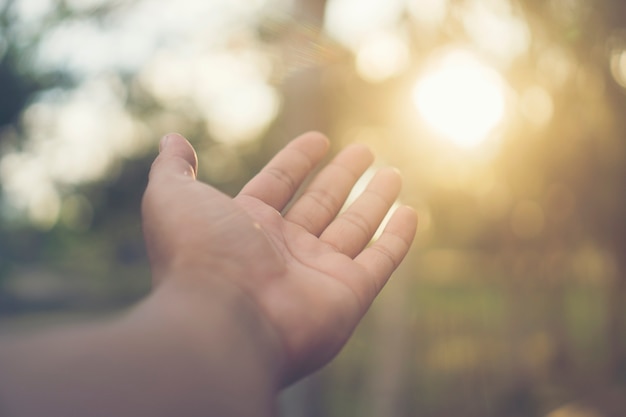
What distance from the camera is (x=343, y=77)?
4781 mm

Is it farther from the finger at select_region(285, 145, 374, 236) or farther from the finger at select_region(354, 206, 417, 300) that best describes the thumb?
the finger at select_region(354, 206, 417, 300)

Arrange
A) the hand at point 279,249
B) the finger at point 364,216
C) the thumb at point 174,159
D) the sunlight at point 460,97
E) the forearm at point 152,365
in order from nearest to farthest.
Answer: the forearm at point 152,365 < the hand at point 279,249 < the thumb at point 174,159 < the finger at point 364,216 < the sunlight at point 460,97

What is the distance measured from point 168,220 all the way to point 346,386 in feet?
19.6

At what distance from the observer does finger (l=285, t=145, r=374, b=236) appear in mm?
2150

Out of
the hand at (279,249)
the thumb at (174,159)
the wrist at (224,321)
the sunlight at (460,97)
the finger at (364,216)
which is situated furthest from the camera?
the sunlight at (460,97)

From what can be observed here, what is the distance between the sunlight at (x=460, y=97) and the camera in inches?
184

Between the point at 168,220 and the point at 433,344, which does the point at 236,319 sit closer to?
the point at 168,220

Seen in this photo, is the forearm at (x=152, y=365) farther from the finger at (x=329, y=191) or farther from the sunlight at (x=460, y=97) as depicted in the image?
the sunlight at (x=460, y=97)

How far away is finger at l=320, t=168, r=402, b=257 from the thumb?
0.49 metres

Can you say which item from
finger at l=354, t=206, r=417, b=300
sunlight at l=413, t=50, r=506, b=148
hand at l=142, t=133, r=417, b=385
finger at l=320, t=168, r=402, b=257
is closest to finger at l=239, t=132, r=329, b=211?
hand at l=142, t=133, r=417, b=385

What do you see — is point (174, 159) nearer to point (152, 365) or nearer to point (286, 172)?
point (286, 172)

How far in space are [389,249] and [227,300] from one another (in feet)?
2.12

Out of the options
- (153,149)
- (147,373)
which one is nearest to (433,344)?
(147,373)

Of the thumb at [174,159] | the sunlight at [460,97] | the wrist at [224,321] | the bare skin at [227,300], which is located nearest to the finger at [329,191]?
the bare skin at [227,300]
